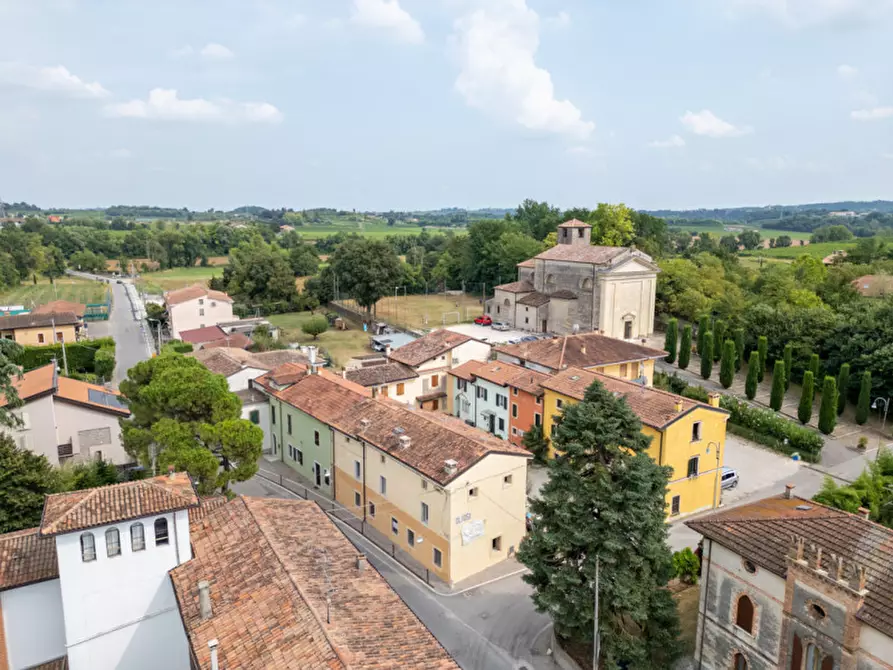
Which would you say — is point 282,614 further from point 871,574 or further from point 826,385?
point 826,385

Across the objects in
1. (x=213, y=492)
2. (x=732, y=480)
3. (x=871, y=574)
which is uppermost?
(x=871, y=574)

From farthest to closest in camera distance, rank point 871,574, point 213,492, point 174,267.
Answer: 1. point 174,267
2. point 213,492
3. point 871,574

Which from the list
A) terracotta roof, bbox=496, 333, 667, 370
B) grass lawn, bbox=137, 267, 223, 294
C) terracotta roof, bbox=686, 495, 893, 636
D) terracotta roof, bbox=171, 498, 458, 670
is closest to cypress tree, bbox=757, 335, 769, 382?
terracotta roof, bbox=496, 333, 667, 370

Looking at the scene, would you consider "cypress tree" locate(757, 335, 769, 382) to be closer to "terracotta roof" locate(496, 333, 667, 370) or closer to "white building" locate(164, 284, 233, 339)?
"terracotta roof" locate(496, 333, 667, 370)

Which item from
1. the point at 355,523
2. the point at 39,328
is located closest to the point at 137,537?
the point at 355,523

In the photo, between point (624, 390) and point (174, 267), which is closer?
point (624, 390)

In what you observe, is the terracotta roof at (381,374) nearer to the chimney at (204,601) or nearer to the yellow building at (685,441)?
the yellow building at (685,441)

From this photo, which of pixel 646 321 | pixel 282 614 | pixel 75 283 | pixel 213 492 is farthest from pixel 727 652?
pixel 75 283
